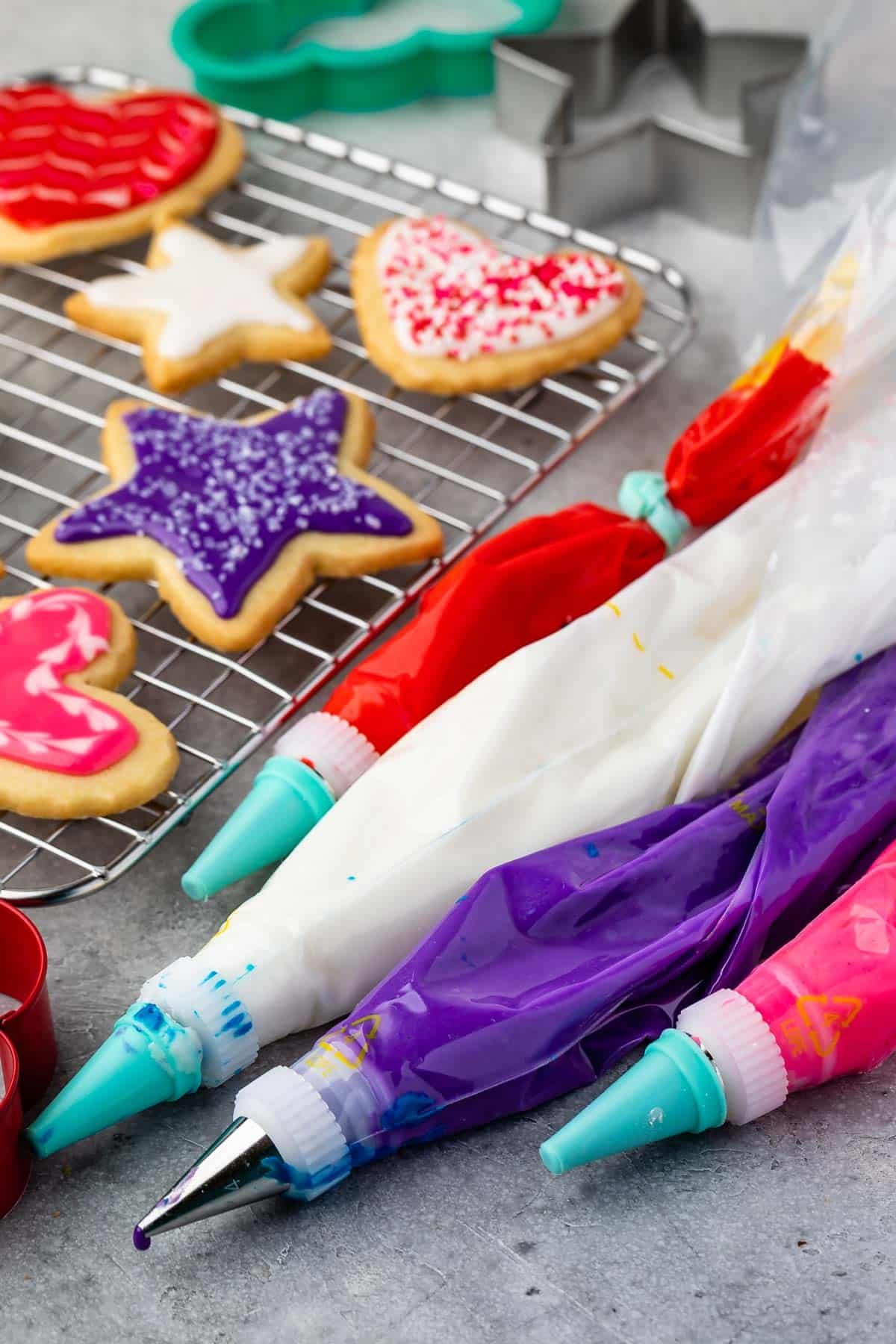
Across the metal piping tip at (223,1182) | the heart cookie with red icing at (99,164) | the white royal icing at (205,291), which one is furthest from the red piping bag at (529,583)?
the heart cookie with red icing at (99,164)

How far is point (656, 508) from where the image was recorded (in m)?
1.30

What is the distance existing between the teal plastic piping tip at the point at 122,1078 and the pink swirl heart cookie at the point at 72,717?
207mm

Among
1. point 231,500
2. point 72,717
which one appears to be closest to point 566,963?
point 72,717

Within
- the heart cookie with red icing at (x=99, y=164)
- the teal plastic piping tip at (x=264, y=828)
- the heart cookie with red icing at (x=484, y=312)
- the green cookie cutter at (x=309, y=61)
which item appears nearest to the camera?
the teal plastic piping tip at (x=264, y=828)

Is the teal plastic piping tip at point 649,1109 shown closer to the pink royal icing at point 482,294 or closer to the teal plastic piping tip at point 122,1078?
the teal plastic piping tip at point 122,1078

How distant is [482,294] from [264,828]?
0.62 metres

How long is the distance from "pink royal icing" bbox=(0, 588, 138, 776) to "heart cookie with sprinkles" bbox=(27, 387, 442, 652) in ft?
0.19

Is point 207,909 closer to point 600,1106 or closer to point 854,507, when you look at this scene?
point 600,1106

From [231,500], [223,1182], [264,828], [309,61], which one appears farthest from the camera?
[309,61]

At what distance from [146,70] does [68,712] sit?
108cm

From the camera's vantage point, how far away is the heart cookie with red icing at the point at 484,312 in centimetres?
147

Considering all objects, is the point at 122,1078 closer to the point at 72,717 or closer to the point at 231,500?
the point at 72,717

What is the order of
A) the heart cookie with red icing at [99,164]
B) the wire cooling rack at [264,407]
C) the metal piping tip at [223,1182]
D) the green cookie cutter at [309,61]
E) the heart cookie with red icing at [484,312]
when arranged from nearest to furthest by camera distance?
1. the metal piping tip at [223,1182]
2. the wire cooling rack at [264,407]
3. the heart cookie with red icing at [484,312]
4. the heart cookie with red icing at [99,164]
5. the green cookie cutter at [309,61]

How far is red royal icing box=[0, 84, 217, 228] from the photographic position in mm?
1636
